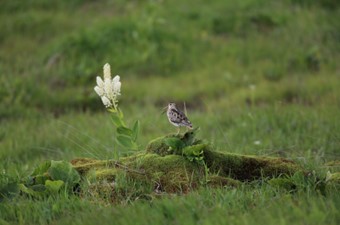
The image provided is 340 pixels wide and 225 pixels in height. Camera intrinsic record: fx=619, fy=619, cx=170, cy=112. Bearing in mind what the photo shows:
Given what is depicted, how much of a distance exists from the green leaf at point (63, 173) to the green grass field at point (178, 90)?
0.17 meters

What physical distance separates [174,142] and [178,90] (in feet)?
16.6

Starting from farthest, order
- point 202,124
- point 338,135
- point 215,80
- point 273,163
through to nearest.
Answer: point 215,80 < point 202,124 < point 338,135 < point 273,163

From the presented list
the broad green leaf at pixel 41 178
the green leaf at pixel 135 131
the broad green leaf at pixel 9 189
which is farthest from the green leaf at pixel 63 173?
the green leaf at pixel 135 131

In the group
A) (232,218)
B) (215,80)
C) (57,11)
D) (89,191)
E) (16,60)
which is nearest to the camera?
(232,218)

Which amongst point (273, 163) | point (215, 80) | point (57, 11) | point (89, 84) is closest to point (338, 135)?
point (273, 163)

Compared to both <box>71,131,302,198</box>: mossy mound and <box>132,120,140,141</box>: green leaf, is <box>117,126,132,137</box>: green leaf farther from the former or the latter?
<box>71,131,302,198</box>: mossy mound

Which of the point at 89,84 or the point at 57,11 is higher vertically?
the point at 57,11

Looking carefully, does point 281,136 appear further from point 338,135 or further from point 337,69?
point 337,69

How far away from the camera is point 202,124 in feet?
25.9

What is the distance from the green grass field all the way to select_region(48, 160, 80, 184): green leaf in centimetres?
17

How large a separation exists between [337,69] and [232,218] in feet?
23.2

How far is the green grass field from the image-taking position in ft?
13.7

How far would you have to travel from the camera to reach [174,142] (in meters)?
4.80

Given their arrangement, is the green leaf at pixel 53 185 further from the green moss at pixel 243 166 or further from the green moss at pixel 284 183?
the green moss at pixel 284 183
